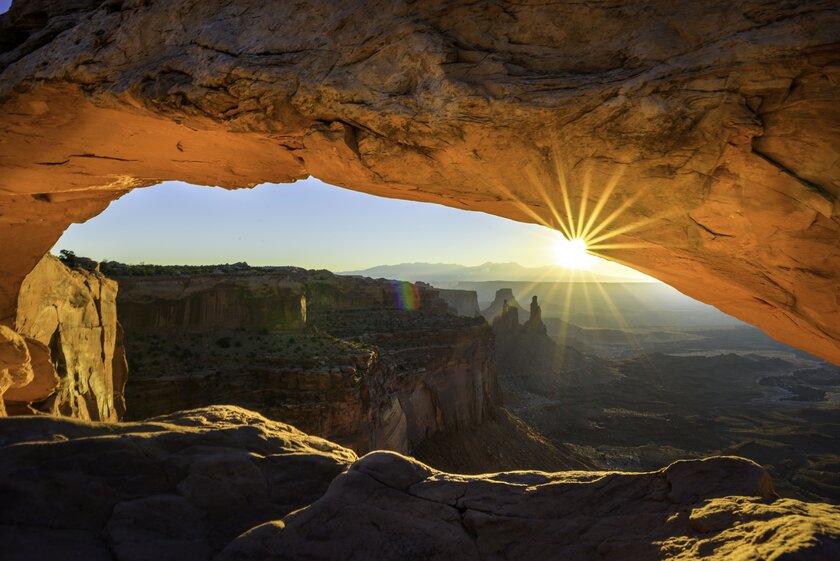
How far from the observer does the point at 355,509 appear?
→ 14.8ft

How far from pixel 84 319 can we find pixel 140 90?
9.91 meters

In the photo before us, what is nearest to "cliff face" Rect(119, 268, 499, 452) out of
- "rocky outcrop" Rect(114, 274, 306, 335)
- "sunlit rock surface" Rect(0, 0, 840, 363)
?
"rocky outcrop" Rect(114, 274, 306, 335)

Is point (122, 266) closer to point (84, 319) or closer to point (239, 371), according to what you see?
point (239, 371)

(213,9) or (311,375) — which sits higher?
(213,9)

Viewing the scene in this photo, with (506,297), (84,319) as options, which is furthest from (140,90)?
(506,297)

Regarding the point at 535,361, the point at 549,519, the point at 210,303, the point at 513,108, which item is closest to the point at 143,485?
the point at 549,519

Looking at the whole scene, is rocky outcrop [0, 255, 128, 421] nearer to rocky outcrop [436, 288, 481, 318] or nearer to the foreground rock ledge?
the foreground rock ledge

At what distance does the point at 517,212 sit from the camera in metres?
8.31

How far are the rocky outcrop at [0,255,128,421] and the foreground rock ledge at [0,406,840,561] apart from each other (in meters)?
6.29

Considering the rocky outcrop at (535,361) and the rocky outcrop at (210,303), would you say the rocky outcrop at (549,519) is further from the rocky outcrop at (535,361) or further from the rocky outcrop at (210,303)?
the rocky outcrop at (535,361)

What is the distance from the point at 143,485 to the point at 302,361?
65.7 feet

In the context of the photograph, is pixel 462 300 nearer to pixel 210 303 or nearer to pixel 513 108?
pixel 210 303

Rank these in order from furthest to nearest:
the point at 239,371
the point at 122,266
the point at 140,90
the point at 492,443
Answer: the point at 492,443
the point at 122,266
the point at 239,371
the point at 140,90

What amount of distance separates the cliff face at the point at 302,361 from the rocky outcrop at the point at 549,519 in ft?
60.7
